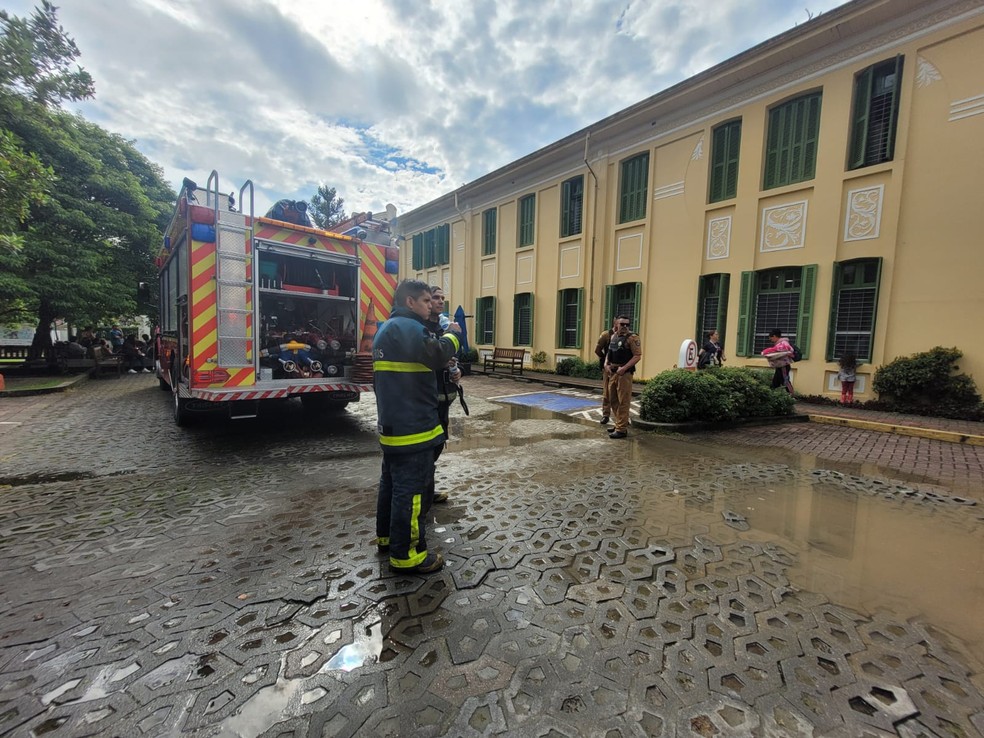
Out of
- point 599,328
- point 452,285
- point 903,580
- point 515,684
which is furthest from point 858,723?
point 452,285

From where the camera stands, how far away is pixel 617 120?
12633 millimetres

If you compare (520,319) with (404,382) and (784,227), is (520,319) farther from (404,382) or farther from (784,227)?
(404,382)

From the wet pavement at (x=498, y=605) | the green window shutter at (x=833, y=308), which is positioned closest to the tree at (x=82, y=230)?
the wet pavement at (x=498, y=605)

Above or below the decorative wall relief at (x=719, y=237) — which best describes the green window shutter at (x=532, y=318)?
below

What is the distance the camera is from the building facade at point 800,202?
7.98 metres

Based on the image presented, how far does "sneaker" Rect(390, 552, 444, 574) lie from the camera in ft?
8.79

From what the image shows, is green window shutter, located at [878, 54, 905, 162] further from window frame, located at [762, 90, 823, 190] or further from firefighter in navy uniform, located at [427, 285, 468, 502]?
firefighter in navy uniform, located at [427, 285, 468, 502]

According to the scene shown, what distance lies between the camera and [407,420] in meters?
2.60

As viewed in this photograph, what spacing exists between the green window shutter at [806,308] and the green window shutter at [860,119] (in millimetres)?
2259

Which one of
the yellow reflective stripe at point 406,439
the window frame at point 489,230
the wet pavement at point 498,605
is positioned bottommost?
the wet pavement at point 498,605

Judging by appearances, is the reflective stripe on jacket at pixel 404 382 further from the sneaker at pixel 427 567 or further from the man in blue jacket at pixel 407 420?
the sneaker at pixel 427 567

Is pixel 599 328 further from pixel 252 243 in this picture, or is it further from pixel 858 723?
pixel 858 723

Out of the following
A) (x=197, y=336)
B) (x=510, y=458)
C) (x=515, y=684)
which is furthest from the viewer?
(x=510, y=458)

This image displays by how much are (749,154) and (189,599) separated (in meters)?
13.0
